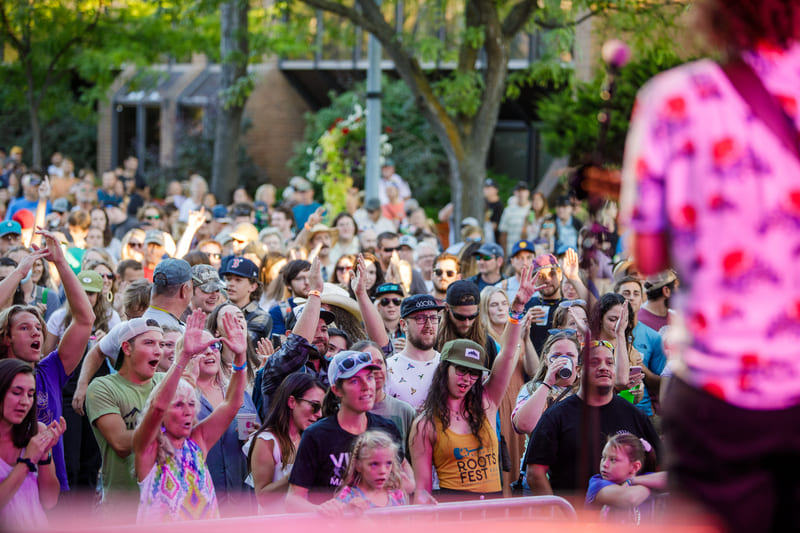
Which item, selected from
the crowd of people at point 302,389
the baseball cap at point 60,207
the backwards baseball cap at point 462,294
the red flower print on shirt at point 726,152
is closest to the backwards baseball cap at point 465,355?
the crowd of people at point 302,389

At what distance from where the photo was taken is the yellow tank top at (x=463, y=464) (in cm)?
548

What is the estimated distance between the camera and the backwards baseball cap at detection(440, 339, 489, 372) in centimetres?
566

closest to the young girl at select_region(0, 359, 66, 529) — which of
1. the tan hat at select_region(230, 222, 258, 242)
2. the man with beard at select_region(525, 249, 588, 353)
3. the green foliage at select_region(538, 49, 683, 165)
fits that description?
the man with beard at select_region(525, 249, 588, 353)

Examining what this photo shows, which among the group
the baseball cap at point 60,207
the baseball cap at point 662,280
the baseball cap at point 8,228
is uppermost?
the baseball cap at point 8,228

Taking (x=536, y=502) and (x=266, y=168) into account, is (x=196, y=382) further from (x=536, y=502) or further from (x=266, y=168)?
(x=266, y=168)

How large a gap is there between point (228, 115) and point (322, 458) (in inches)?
611

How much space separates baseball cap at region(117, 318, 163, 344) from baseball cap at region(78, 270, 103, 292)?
205 cm

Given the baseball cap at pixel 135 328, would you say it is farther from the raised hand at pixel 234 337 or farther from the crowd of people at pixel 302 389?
the raised hand at pixel 234 337

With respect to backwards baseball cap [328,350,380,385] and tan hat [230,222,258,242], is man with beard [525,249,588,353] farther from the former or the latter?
tan hat [230,222,258,242]

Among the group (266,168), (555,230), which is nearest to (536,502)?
(555,230)

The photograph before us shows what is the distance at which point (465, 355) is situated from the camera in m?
5.71

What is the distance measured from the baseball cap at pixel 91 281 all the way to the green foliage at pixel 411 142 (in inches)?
676

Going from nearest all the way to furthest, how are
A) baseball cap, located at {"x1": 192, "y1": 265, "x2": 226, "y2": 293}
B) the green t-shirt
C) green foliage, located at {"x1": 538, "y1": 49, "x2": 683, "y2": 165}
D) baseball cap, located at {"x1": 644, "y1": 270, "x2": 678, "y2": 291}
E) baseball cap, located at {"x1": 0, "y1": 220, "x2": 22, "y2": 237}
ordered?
the green t-shirt < baseball cap, located at {"x1": 192, "y1": 265, "x2": 226, "y2": 293} < baseball cap, located at {"x1": 644, "y1": 270, "x2": 678, "y2": 291} < baseball cap, located at {"x1": 0, "y1": 220, "x2": 22, "y2": 237} < green foliage, located at {"x1": 538, "y1": 49, "x2": 683, "y2": 165}

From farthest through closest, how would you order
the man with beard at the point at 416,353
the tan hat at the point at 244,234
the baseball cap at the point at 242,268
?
1. the tan hat at the point at 244,234
2. the baseball cap at the point at 242,268
3. the man with beard at the point at 416,353
